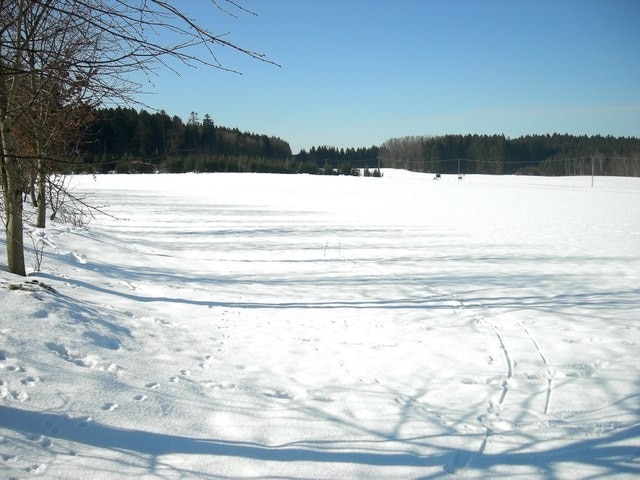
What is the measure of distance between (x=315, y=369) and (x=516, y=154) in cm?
10419

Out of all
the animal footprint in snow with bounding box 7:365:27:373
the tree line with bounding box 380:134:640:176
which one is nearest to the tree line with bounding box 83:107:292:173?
the tree line with bounding box 380:134:640:176

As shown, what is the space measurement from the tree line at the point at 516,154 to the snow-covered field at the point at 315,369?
3499 inches

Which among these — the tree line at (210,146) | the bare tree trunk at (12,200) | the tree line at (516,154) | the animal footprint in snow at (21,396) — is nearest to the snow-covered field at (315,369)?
the animal footprint in snow at (21,396)

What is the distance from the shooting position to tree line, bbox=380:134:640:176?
289 feet

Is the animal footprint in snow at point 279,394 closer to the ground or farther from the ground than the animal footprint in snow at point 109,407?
closer to the ground

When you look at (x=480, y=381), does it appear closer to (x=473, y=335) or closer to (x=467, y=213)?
(x=473, y=335)

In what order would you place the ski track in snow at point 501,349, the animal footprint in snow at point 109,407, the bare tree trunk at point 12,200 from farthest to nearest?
the bare tree trunk at point 12,200
the animal footprint in snow at point 109,407
the ski track in snow at point 501,349

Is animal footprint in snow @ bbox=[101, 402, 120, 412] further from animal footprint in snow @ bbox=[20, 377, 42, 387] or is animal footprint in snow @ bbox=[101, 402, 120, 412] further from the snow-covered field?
animal footprint in snow @ bbox=[20, 377, 42, 387]

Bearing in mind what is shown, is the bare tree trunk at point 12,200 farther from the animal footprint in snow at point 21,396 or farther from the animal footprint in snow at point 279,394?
the animal footprint in snow at point 279,394

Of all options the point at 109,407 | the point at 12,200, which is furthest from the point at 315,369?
the point at 12,200

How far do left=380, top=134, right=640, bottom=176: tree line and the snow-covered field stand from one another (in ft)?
292

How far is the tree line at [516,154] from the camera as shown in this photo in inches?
3472

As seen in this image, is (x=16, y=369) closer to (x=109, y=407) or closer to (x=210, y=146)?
(x=109, y=407)

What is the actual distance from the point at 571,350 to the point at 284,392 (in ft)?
11.4
